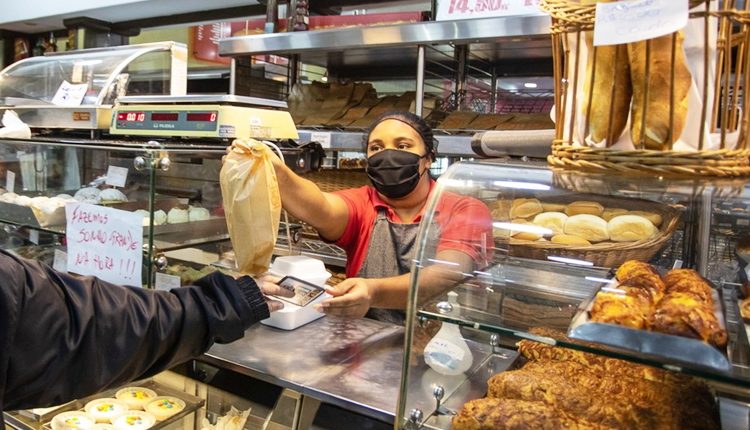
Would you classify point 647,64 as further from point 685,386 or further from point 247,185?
point 247,185

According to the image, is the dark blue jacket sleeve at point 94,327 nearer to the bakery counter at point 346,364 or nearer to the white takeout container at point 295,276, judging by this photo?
the bakery counter at point 346,364

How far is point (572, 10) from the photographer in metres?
0.94

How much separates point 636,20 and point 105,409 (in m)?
1.65

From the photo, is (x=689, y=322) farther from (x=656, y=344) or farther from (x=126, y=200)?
(x=126, y=200)

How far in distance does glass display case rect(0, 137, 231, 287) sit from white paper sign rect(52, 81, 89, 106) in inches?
16.0

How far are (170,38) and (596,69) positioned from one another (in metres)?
5.35

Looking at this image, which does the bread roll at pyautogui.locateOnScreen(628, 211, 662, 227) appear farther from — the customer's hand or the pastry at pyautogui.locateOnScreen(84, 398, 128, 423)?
the pastry at pyautogui.locateOnScreen(84, 398, 128, 423)

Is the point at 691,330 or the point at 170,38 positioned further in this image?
the point at 170,38

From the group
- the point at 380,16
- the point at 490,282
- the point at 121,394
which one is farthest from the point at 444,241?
the point at 380,16

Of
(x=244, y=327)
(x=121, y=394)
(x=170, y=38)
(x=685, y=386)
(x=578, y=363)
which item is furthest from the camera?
(x=170, y=38)

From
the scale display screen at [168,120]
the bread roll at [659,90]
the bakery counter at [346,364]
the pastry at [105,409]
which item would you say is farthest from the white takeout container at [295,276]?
the bread roll at [659,90]

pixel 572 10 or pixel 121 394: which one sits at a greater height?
pixel 572 10

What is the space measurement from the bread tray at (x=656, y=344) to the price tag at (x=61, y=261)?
1623 millimetres

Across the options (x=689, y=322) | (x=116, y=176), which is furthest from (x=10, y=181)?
(x=689, y=322)
